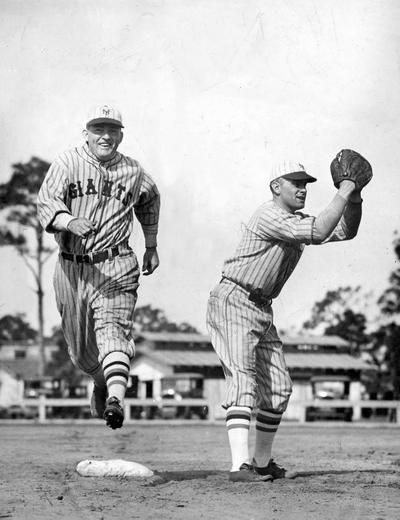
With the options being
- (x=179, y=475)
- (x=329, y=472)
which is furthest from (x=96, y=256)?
(x=329, y=472)

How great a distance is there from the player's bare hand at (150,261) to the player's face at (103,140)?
0.85 metres

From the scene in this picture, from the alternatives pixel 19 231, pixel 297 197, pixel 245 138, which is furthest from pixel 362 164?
pixel 19 231

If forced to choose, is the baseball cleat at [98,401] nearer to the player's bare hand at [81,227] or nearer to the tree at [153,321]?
the player's bare hand at [81,227]

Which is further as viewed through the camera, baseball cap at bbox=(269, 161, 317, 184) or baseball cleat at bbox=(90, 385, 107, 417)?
baseball cleat at bbox=(90, 385, 107, 417)

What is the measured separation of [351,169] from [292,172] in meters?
0.55

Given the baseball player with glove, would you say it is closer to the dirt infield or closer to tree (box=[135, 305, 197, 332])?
the dirt infield

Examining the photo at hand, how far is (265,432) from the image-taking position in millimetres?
7125

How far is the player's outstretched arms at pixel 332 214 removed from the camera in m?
6.38

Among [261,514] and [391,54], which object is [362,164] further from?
[391,54]

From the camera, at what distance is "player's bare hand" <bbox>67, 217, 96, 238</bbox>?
6.27 meters

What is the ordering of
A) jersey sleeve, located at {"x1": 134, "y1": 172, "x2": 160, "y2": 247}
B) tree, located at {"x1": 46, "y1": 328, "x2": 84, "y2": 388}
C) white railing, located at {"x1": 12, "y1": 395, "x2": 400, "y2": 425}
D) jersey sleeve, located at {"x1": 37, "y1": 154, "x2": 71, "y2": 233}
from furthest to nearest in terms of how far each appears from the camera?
tree, located at {"x1": 46, "y1": 328, "x2": 84, "y2": 388}
white railing, located at {"x1": 12, "y1": 395, "x2": 400, "y2": 425}
jersey sleeve, located at {"x1": 134, "y1": 172, "x2": 160, "y2": 247}
jersey sleeve, located at {"x1": 37, "y1": 154, "x2": 71, "y2": 233}

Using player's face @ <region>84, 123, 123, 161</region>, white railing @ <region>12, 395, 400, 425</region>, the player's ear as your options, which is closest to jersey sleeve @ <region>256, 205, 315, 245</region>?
the player's ear

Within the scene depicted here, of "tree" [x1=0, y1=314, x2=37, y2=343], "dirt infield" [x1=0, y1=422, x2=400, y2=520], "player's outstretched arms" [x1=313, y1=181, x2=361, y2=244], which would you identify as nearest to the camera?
"dirt infield" [x1=0, y1=422, x2=400, y2=520]

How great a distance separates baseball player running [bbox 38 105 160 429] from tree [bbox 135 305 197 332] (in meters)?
60.6
